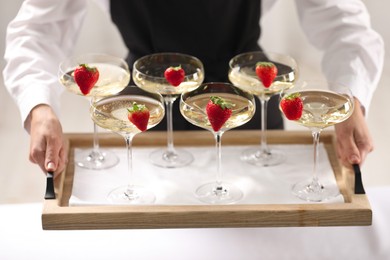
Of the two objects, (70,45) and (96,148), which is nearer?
(96,148)

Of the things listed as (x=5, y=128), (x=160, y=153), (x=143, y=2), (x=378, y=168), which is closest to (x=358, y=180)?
(x=160, y=153)

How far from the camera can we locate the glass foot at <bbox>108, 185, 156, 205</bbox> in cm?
198

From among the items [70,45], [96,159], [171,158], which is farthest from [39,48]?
[171,158]

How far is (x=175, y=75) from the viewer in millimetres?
2133

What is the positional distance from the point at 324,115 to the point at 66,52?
988 millimetres

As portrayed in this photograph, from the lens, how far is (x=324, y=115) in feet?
6.48

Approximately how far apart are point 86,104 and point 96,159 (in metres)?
2.38

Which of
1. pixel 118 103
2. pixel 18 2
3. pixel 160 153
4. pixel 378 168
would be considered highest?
pixel 118 103

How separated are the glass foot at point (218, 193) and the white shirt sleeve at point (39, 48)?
0.54m

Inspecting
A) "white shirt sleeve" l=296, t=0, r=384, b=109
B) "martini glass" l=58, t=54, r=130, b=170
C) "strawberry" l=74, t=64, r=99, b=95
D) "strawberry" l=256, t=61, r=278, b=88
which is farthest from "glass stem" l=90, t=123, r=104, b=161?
"white shirt sleeve" l=296, t=0, r=384, b=109

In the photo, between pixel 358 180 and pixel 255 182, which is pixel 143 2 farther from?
pixel 358 180

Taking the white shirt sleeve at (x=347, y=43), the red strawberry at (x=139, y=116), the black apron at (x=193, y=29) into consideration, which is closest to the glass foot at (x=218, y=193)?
the red strawberry at (x=139, y=116)

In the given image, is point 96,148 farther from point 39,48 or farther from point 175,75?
point 39,48

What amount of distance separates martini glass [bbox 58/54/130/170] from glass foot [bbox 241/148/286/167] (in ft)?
1.18
